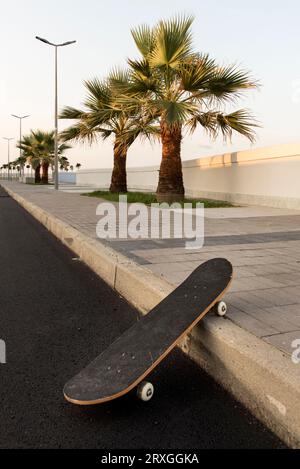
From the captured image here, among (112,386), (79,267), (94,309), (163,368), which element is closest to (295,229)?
(79,267)

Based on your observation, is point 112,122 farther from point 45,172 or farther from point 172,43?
point 45,172

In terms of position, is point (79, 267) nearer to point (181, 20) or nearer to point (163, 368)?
point (163, 368)

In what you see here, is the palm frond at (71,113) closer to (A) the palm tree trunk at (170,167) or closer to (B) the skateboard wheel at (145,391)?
(A) the palm tree trunk at (170,167)

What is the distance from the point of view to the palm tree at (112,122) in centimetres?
1537

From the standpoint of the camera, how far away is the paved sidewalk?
10.4ft

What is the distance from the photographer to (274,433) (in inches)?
87.2

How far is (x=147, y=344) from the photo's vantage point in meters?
2.70

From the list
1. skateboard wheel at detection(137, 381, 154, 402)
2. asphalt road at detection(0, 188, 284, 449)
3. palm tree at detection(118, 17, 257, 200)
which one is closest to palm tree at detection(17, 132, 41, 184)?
palm tree at detection(118, 17, 257, 200)

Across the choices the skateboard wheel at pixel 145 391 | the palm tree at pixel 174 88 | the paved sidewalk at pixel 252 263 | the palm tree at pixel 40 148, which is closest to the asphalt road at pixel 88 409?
the skateboard wheel at pixel 145 391

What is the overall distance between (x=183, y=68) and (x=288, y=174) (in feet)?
15.1

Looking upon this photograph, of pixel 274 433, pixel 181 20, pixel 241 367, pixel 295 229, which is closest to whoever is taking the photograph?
pixel 274 433

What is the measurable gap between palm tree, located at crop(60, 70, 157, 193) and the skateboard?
1203 cm

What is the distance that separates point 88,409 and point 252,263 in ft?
11.2
